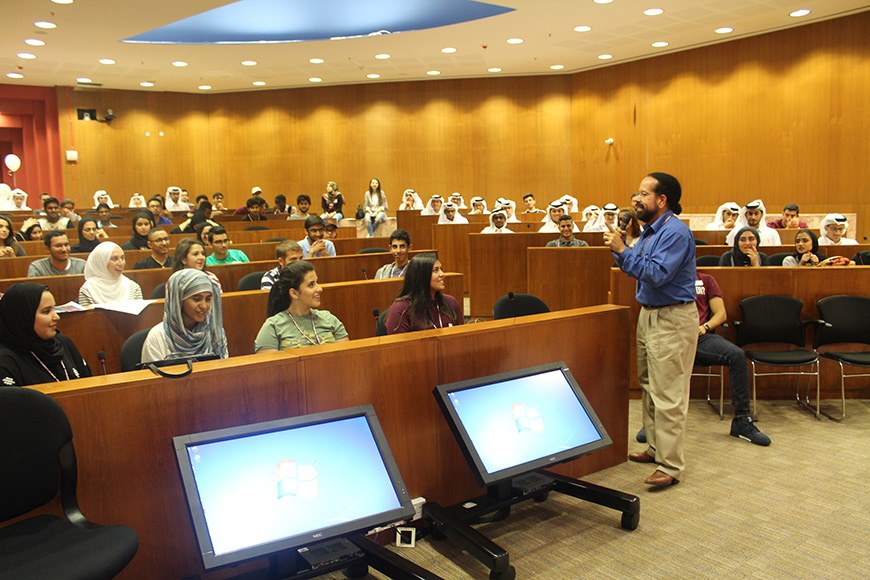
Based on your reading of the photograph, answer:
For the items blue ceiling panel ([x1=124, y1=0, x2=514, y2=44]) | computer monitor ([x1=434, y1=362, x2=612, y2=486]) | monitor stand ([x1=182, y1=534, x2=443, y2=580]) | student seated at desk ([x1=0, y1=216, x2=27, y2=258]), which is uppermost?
blue ceiling panel ([x1=124, y1=0, x2=514, y2=44])

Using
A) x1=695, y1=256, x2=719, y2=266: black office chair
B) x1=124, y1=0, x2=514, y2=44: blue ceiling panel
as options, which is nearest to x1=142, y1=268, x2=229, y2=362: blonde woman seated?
x1=695, y1=256, x2=719, y2=266: black office chair

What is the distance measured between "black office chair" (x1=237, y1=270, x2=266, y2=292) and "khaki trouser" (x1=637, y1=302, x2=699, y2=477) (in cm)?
313

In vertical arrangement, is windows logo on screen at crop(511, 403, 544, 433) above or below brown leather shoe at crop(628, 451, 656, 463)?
above

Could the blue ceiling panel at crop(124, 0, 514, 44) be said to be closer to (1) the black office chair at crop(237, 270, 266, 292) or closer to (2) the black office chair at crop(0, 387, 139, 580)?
(1) the black office chair at crop(237, 270, 266, 292)

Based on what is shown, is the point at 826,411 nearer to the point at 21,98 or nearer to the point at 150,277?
the point at 150,277

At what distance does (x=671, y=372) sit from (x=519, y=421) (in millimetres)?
1096

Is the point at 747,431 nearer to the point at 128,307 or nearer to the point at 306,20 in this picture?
the point at 128,307

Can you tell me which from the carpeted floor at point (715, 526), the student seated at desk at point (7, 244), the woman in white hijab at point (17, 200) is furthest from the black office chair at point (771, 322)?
the woman in white hijab at point (17, 200)

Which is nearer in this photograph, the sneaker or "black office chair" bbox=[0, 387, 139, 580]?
"black office chair" bbox=[0, 387, 139, 580]

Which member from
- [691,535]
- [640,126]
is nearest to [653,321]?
[691,535]

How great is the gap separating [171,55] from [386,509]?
12105 mm

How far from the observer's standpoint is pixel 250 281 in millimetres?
5223

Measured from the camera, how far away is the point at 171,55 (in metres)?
12.0

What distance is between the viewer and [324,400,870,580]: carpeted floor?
8.34 ft
